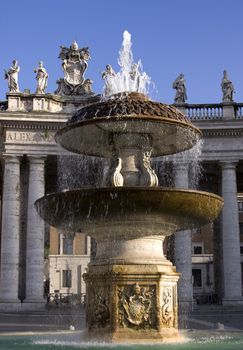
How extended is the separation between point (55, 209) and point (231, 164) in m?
23.8

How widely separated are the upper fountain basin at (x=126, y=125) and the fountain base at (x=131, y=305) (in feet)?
10.5

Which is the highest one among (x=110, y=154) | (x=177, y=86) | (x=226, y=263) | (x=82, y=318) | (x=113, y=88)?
(x=177, y=86)

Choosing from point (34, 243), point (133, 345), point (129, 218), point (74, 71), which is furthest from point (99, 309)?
point (74, 71)

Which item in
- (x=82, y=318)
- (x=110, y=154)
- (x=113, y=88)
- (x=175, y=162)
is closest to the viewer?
(x=110, y=154)

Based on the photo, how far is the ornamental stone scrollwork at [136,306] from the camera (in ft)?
43.7

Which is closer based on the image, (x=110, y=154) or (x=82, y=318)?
(x=110, y=154)

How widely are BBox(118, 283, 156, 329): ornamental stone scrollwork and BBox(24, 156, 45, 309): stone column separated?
2076cm

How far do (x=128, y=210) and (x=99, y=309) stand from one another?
2.25 meters

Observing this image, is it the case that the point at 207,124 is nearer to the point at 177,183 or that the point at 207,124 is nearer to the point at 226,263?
the point at 177,183

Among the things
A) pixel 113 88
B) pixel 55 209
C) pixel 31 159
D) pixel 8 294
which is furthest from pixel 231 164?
pixel 55 209

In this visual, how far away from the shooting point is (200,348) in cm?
1311

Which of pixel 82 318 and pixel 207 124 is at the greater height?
pixel 207 124

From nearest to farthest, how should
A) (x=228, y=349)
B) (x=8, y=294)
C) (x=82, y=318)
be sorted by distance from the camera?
1. (x=228, y=349)
2. (x=82, y=318)
3. (x=8, y=294)

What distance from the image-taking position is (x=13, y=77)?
37.1 meters
